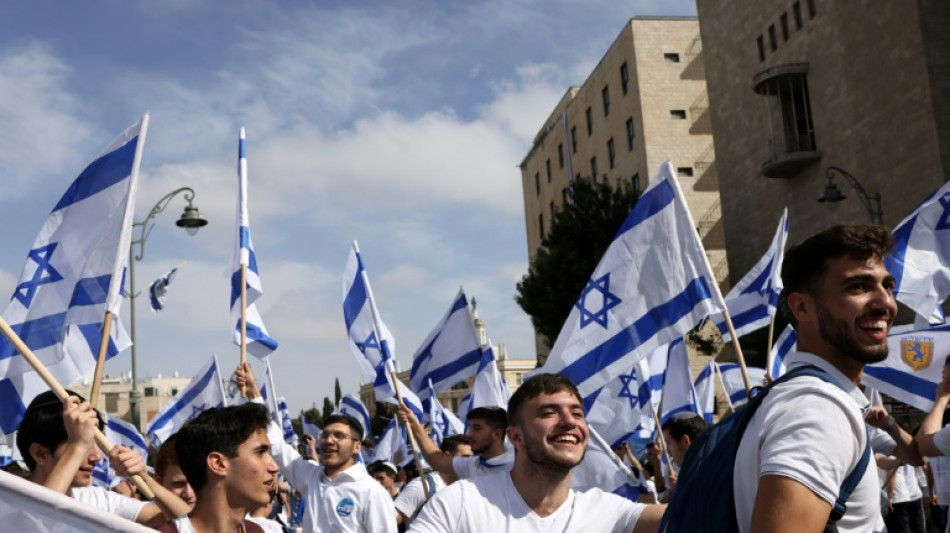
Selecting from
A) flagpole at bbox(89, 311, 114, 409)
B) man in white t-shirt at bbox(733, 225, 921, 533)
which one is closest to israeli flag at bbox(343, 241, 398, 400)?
flagpole at bbox(89, 311, 114, 409)

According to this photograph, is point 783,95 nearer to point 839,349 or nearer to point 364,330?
point 364,330

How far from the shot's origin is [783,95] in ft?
113

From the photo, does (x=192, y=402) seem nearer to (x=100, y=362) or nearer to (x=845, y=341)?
(x=100, y=362)

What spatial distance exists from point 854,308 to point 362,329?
331 inches

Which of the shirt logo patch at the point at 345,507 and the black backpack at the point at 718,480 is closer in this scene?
the black backpack at the point at 718,480

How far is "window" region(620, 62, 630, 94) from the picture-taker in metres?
47.5

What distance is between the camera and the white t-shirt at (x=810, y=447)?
2258 mm

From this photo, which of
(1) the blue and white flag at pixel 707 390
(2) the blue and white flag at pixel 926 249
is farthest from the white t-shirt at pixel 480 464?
(1) the blue and white flag at pixel 707 390

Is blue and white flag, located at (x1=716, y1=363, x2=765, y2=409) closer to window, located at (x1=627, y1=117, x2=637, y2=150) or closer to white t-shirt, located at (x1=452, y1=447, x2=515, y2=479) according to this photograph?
white t-shirt, located at (x1=452, y1=447, x2=515, y2=479)

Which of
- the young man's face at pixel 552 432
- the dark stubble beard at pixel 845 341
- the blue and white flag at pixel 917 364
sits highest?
the blue and white flag at pixel 917 364

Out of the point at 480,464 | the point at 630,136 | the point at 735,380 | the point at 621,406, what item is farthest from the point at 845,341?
the point at 630,136

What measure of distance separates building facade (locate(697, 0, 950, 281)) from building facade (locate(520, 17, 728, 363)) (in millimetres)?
5612

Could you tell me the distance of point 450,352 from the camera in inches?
492

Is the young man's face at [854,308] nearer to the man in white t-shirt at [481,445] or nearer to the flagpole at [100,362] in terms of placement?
the flagpole at [100,362]
